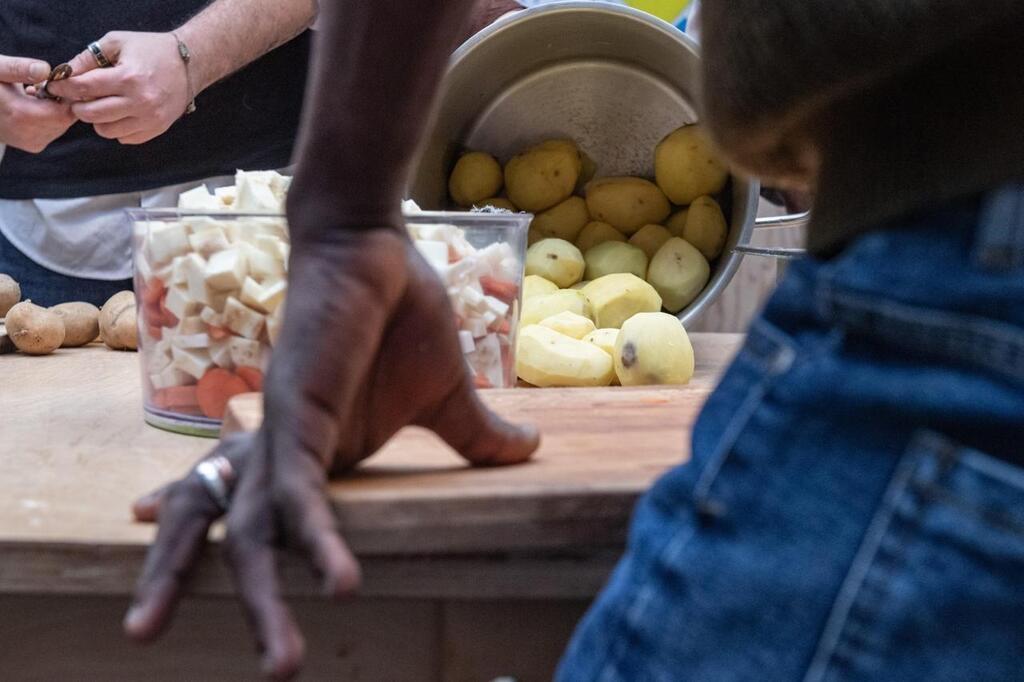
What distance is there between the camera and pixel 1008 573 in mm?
305

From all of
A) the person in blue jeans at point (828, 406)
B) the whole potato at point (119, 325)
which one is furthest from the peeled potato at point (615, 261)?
the person in blue jeans at point (828, 406)

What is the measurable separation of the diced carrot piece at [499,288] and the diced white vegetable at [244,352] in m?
0.18

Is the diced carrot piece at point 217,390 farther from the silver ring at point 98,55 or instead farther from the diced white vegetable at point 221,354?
the silver ring at point 98,55

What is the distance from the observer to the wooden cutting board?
0.44m

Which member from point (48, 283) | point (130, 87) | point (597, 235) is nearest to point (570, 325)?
point (597, 235)

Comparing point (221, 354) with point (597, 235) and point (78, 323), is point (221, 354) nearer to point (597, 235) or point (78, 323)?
point (78, 323)

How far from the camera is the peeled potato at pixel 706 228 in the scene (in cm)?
118

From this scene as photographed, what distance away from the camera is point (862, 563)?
318mm

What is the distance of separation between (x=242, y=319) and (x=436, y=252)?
0.14 m

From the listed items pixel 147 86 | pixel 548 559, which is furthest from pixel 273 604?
pixel 147 86

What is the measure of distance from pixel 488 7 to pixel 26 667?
1.13 meters

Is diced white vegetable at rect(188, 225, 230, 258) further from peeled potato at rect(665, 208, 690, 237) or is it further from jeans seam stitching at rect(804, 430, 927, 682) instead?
peeled potato at rect(665, 208, 690, 237)

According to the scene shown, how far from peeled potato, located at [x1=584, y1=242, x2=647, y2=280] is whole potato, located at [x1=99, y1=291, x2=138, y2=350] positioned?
512 millimetres

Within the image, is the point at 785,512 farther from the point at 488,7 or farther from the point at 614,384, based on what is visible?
the point at 488,7
